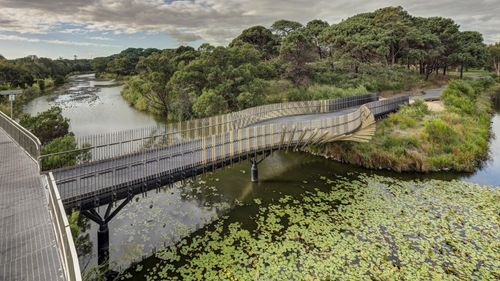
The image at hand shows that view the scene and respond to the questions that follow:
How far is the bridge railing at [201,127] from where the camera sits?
14609mm

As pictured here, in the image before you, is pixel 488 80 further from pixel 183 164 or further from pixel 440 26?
pixel 183 164

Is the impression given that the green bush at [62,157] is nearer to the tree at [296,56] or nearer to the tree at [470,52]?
the tree at [296,56]

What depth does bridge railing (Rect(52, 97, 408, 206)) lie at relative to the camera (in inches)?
386

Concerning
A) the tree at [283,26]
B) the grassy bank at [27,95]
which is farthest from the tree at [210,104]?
the tree at [283,26]

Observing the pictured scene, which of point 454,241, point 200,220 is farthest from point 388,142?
point 200,220

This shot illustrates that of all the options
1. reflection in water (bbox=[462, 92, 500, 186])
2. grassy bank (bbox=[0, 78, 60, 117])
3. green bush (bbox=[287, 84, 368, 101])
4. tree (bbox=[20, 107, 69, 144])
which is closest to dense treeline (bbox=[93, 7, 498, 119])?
green bush (bbox=[287, 84, 368, 101])

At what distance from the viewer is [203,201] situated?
14.2 metres

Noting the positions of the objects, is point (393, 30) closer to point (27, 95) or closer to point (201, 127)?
point (201, 127)

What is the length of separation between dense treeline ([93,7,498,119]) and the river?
10.1m

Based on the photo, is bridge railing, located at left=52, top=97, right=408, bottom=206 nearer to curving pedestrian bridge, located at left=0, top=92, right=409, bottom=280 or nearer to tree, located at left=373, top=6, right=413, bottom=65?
curving pedestrian bridge, located at left=0, top=92, right=409, bottom=280

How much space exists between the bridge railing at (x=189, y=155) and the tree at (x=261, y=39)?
3029 cm

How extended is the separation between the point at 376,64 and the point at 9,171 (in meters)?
37.8

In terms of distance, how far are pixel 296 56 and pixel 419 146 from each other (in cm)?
1964

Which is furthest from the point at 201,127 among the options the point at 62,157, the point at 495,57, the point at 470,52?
the point at 495,57
